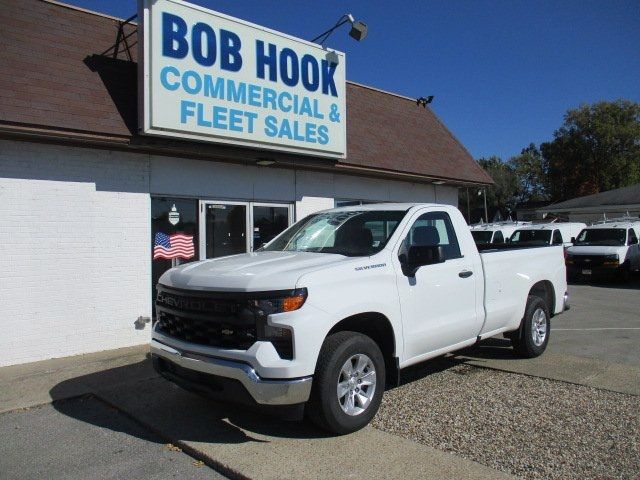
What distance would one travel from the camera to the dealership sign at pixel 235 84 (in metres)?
7.90

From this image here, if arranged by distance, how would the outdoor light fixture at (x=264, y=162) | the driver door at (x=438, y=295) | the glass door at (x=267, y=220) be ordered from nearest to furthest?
the driver door at (x=438, y=295), the outdoor light fixture at (x=264, y=162), the glass door at (x=267, y=220)

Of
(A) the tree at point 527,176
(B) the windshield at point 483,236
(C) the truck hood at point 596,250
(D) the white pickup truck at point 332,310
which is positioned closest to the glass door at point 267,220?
(D) the white pickup truck at point 332,310

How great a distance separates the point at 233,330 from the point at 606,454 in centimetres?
293

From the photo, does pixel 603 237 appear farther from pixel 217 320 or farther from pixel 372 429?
pixel 217 320

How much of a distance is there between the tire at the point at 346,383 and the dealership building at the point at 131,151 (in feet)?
15.8

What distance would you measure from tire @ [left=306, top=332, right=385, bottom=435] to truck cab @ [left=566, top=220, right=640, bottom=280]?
14.6 m

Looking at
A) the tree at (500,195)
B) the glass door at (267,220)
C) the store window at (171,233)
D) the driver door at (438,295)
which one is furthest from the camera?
the tree at (500,195)

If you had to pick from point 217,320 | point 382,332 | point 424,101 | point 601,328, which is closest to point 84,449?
point 217,320

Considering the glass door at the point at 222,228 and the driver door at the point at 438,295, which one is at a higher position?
the glass door at the point at 222,228

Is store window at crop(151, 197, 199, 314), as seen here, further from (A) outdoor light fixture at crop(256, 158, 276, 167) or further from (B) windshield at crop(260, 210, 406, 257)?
(B) windshield at crop(260, 210, 406, 257)

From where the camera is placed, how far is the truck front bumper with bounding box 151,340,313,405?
399 cm

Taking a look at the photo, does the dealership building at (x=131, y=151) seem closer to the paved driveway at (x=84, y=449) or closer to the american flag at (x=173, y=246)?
the american flag at (x=173, y=246)

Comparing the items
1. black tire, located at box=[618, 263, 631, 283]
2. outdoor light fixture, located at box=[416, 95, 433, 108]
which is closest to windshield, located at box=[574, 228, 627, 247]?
black tire, located at box=[618, 263, 631, 283]

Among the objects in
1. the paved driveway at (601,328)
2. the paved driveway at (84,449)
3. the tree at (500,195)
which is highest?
the tree at (500,195)
